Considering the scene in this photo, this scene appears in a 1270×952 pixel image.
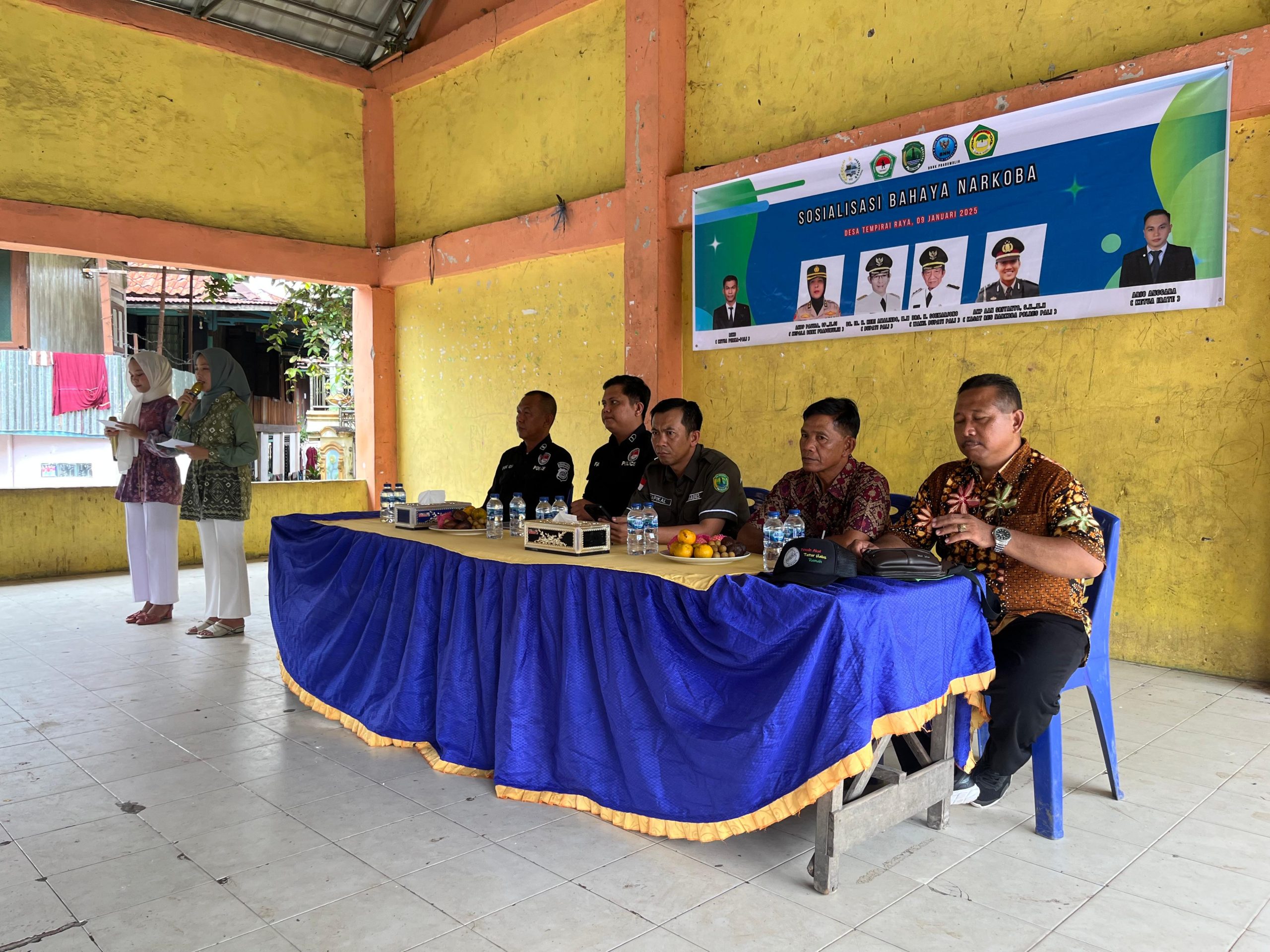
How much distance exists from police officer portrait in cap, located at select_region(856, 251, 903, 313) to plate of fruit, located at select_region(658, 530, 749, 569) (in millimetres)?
2482

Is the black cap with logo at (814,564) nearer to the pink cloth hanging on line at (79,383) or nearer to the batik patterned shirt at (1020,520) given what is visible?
the batik patterned shirt at (1020,520)

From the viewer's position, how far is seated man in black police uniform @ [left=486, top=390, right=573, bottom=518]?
3.91 metres

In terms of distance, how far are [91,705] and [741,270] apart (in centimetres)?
400

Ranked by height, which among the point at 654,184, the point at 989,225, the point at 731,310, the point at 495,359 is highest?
the point at 654,184

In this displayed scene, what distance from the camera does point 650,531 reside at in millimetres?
2787

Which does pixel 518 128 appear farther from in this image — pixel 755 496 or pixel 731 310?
pixel 755 496

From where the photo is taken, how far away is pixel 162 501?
197 inches

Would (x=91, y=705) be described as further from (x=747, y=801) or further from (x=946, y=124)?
(x=946, y=124)

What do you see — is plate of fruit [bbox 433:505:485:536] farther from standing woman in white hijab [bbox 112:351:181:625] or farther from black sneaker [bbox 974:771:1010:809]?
Result: standing woman in white hijab [bbox 112:351:181:625]

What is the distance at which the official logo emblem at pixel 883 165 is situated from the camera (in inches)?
179

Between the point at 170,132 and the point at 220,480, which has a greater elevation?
the point at 170,132

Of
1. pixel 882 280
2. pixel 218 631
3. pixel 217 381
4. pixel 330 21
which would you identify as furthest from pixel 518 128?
pixel 218 631

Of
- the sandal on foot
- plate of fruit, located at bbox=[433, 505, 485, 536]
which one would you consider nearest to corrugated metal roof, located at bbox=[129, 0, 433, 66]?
the sandal on foot

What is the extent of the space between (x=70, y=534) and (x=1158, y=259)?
Answer: 746cm
